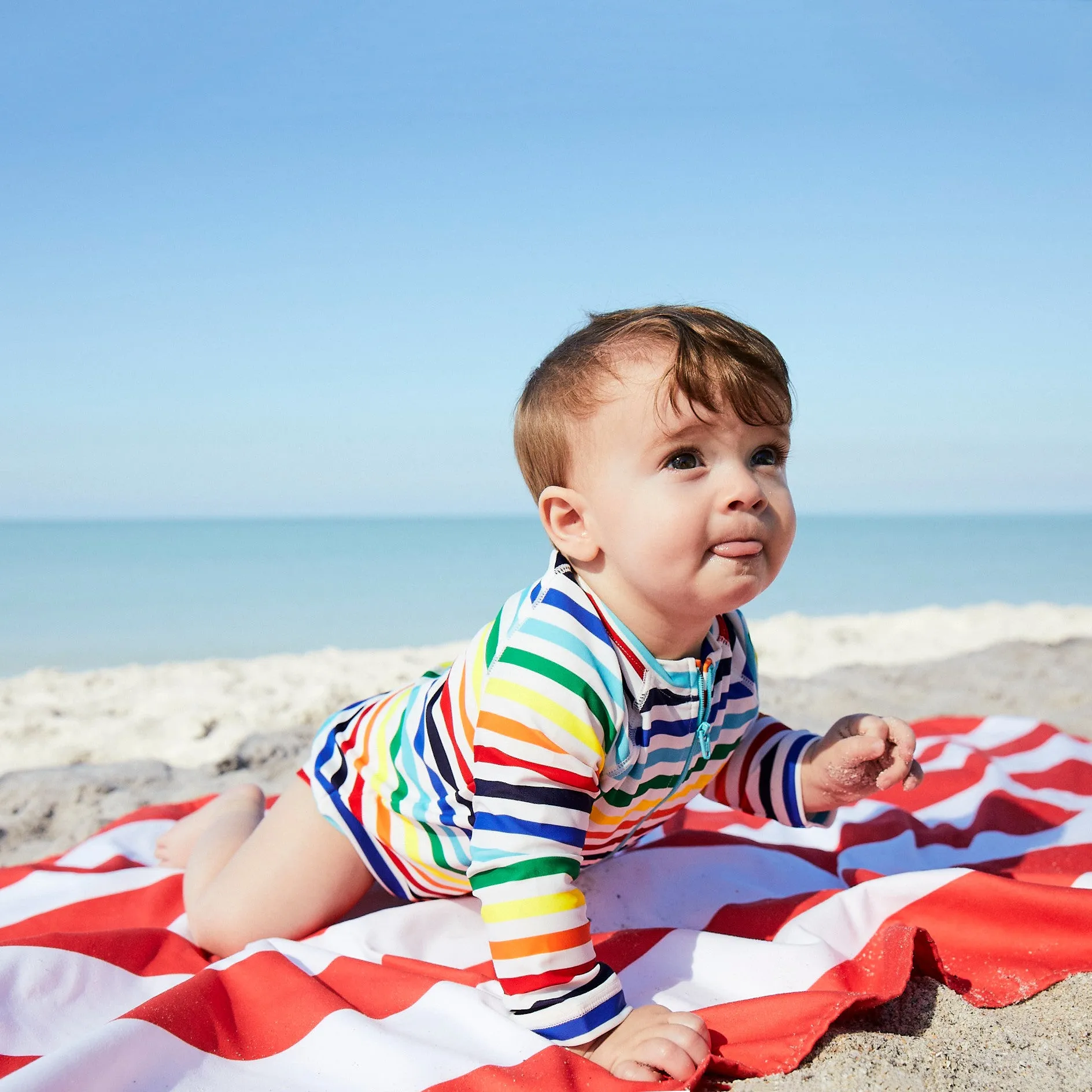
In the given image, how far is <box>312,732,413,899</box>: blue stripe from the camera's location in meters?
2.09

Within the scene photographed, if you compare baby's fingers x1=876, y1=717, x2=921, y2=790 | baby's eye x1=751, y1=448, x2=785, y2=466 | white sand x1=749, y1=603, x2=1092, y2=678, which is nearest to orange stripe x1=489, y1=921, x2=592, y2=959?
baby's fingers x1=876, y1=717, x2=921, y2=790

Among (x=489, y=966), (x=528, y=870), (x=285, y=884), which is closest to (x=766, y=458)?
(x=528, y=870)

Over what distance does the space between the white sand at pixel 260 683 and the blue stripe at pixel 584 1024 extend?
2556 millimetres

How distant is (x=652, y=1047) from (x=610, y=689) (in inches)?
21.9

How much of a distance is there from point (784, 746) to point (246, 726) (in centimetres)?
281

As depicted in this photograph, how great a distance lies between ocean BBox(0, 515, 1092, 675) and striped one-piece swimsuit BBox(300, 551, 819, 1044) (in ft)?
25.6

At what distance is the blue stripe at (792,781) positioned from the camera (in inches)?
80.5

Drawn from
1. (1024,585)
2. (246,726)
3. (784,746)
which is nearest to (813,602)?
(1024,585)

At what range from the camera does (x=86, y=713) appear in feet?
15.2

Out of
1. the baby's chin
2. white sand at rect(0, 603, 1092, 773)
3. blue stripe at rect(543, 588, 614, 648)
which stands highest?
the baby's chin

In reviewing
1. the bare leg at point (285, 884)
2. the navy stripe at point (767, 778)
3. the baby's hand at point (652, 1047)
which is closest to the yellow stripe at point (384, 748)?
the bare leg at point (285, 884)

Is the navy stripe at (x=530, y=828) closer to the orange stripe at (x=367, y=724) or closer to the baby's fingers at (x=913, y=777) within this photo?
the orange stripe at (x=367, y=724)

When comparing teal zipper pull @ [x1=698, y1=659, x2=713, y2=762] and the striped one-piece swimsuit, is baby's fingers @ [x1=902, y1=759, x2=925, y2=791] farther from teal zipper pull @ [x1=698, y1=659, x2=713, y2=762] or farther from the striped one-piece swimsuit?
teal zipper pull @ [x1=698, y1=659, x2=713, y2=762]

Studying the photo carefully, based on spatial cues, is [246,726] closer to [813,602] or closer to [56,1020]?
[56,1020]
